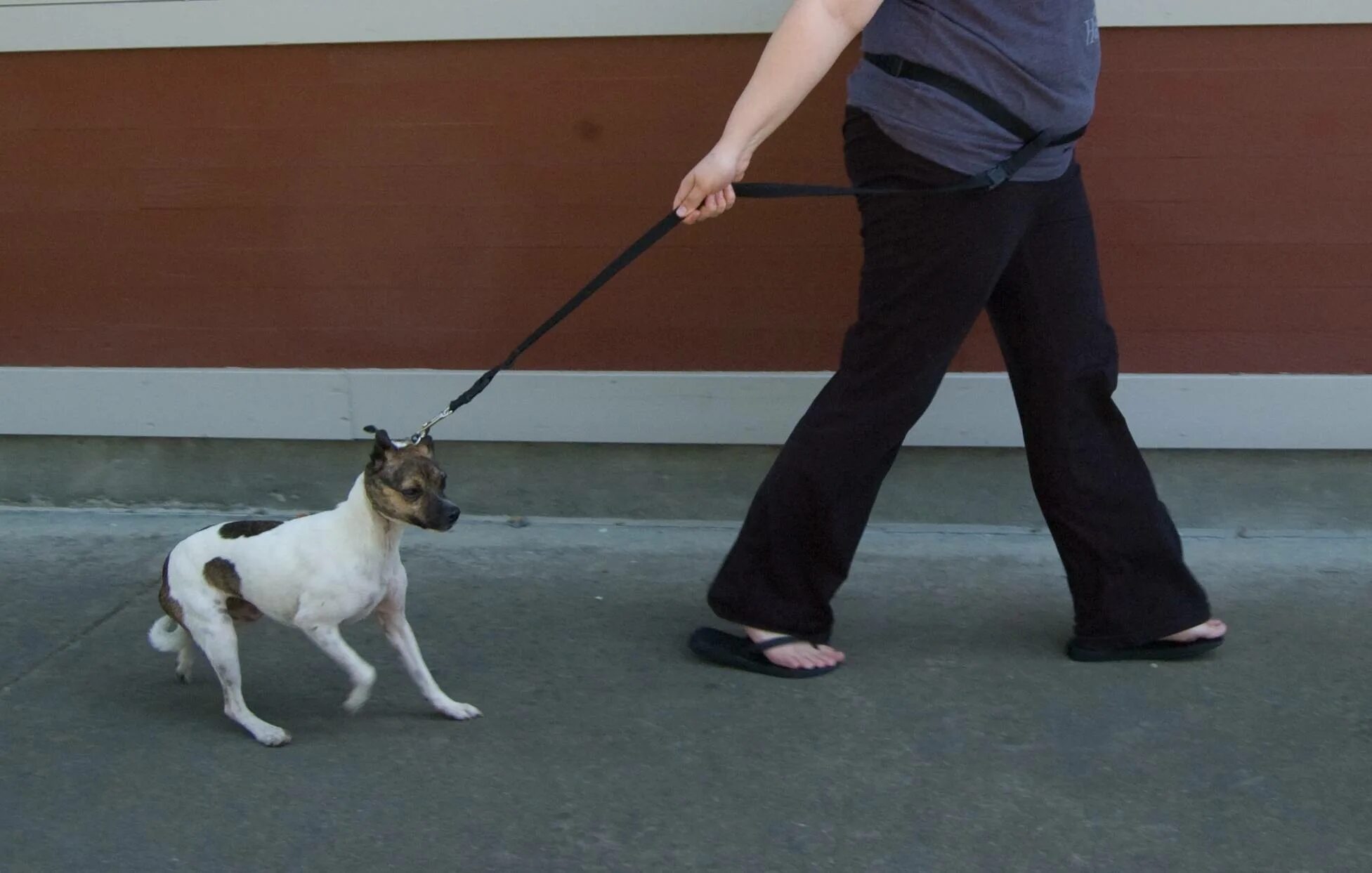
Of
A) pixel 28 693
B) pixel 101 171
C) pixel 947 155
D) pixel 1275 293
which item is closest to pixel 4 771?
pixel 28 693

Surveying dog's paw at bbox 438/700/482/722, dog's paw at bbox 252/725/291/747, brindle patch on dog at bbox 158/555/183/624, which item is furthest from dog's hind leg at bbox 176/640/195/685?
dog's paw at bbox 438/700/482/722

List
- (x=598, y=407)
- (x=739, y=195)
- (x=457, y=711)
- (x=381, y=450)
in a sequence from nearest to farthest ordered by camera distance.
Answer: (x=381, y=450) → (x=739, y=195) → (x=457, y=711) → (x=598, y=407)

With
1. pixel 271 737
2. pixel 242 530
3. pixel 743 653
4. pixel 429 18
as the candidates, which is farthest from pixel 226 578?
pixel 429 18

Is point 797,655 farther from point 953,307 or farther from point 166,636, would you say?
point 166,636

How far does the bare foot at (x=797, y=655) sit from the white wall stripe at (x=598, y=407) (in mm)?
1036

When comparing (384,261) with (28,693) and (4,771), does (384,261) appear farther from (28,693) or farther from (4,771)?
(4,771)

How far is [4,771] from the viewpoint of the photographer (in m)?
3.27

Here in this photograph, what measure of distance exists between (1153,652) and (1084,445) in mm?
568

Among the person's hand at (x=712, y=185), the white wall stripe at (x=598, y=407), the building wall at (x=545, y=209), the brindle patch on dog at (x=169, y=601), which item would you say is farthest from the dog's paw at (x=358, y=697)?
the building wall at (x=545, y=209)

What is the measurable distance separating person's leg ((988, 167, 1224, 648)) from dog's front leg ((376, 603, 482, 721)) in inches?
59.3

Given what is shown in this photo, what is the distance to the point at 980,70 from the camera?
3.24m

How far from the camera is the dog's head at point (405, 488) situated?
311 centimetres

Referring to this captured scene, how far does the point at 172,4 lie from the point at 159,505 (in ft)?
5.26

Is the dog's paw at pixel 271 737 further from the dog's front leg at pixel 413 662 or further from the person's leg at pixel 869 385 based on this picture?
the person's leg at pixel 869 385
